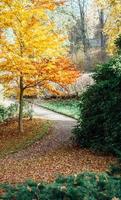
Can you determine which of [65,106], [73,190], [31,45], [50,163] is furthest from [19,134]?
[73,190]

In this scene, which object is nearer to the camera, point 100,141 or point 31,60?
Answer: point 100,141

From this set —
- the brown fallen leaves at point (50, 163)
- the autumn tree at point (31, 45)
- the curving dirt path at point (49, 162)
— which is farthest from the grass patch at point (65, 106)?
the brown fallen leaves at point (50, 163)

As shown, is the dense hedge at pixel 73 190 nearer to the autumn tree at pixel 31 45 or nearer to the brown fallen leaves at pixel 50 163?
the brown fallen leaves at pixel 50 163

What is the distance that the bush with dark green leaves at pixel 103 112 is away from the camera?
46.4 feet

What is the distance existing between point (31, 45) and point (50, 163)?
6238 millimetres

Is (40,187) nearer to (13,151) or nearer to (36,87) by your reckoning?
(13,151)

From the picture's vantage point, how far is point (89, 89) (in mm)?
15453

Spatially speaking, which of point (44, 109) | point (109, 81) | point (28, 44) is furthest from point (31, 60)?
point (44, 109)

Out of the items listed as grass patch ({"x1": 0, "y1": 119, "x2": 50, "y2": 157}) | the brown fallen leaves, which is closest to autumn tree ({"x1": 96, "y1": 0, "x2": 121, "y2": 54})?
grass patch ({"x1": 0, "y1": 119, "x2": 50, "y2": 157})

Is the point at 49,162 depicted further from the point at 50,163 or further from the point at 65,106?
the point at 65,106

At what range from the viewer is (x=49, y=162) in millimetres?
13914

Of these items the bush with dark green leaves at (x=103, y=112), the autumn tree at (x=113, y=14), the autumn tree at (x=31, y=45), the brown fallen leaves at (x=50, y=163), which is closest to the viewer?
the brown fallen leaves at (x=50, y=163)

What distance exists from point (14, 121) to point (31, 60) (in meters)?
6.91

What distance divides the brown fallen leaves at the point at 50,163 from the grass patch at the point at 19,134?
1.64 meters
